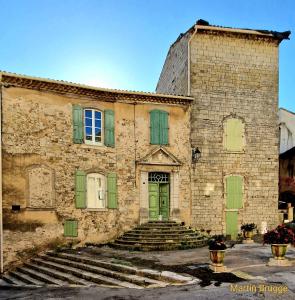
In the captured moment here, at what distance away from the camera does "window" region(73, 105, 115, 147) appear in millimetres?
15062

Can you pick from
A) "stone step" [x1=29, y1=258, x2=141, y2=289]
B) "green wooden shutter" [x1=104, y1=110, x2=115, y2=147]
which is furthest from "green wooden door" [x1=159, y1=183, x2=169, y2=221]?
"stone step" [x1=29, y1=258, x2=141, y2=289]

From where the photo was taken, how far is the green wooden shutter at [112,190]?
15398mm

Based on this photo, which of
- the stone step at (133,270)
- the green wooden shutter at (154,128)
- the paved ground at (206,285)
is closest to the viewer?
the paved ground at (206,285)

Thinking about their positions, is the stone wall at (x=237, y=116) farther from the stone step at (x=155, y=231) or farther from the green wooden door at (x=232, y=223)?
the stone step at (x=155, y=231)

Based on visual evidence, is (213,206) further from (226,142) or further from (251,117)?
(251,117)

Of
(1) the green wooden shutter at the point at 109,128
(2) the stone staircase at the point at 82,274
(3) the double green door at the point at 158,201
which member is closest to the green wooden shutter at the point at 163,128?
(3) the double green door at the point at 158,201

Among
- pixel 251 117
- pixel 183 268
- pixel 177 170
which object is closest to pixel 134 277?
pixel 183 268

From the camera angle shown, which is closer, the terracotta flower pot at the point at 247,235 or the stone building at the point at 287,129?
Result: the terracotta flower pot at the point at 247,235

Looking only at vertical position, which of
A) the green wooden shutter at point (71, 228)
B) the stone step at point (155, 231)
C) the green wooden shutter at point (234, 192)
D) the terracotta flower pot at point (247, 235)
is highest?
the green wooden shutter at point (234, 192)

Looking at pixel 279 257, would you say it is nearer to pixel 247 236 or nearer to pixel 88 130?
pixel 247 236

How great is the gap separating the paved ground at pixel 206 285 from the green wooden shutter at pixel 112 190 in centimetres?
298

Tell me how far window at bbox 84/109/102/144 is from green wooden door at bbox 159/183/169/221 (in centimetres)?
358

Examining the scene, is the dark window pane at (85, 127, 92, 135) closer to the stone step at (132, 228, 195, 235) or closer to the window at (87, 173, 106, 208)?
the window at (87, 173, 106, 208)

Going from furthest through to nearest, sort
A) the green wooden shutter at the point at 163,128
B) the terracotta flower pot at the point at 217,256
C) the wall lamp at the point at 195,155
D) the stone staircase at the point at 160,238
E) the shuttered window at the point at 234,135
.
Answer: the shuttered window at the point at 234,135
the wall lamp at the point at 195,155
the green wooden shutter at the point at 163,128
the stone staircase at the point at 160,238
the terracotta flower pot at the point at 217,256
